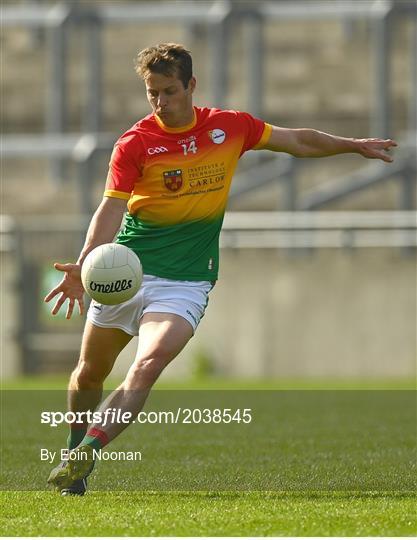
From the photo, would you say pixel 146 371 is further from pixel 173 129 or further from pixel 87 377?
pixel 173 129

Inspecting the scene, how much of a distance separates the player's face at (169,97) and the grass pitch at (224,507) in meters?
1.96

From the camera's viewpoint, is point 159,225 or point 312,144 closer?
point 159,225

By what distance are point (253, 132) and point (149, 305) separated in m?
1.15

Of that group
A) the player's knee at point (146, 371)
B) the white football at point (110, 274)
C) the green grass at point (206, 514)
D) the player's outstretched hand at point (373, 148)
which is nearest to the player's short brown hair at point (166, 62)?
the white football at point (110, 274)

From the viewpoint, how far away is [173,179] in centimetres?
726

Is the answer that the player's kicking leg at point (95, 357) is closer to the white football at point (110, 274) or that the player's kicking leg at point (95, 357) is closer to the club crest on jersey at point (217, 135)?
the white football at point (110, 274)

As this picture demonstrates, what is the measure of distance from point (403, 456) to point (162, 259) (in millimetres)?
2516

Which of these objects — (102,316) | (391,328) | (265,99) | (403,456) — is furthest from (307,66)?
(102,316)

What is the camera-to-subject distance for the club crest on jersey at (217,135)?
7.38 meters

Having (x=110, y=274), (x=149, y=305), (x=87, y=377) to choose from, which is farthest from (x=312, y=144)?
(x=87, y=377)

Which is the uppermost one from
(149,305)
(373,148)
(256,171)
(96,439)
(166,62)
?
(166,62)

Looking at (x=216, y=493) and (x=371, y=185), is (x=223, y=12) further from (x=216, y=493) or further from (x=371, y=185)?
(x=216, y=493)

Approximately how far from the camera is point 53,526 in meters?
5.82

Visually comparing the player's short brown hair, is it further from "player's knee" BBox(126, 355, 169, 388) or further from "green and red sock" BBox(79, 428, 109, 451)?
"green and red sock" BBox(79, 428, 109, 451)
